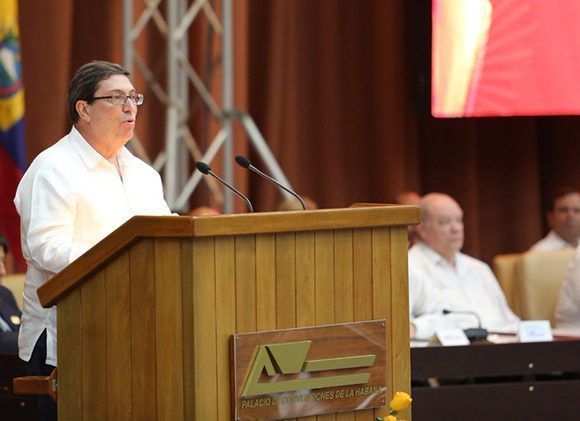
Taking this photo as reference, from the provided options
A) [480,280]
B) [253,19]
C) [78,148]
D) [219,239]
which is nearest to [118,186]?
[78,148]

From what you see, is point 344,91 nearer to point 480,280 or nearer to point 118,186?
point 480,280

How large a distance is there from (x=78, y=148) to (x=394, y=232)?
814mm

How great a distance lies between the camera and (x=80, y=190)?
9.44 feet

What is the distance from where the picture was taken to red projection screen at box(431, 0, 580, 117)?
645cm

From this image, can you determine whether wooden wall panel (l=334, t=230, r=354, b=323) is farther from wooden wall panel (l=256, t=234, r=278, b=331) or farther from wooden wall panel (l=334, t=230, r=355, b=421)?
wooden wall panel (l=256, t=234, r=278, b=331)

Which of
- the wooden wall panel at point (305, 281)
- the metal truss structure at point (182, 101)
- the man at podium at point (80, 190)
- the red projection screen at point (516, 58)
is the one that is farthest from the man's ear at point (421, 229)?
the wooden wall panel at point (305, 281)

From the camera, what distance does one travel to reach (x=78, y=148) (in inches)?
116

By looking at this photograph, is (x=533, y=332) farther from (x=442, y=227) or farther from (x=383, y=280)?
(x=383, y=280)

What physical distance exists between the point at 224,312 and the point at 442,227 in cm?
316

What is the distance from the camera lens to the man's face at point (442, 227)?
5.51 meters

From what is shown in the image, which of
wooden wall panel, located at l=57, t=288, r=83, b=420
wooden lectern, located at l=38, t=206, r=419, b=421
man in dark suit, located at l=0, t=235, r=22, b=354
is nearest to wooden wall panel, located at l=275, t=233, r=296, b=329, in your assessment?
wooden lectern, located at l=38, t=206, r=419, b=421

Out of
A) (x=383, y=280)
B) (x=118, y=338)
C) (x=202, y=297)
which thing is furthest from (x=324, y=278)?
(x=118, y=338)

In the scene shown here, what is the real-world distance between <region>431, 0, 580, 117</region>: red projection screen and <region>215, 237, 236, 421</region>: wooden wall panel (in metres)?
4.16

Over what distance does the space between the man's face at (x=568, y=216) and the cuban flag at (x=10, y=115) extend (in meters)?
2.79
